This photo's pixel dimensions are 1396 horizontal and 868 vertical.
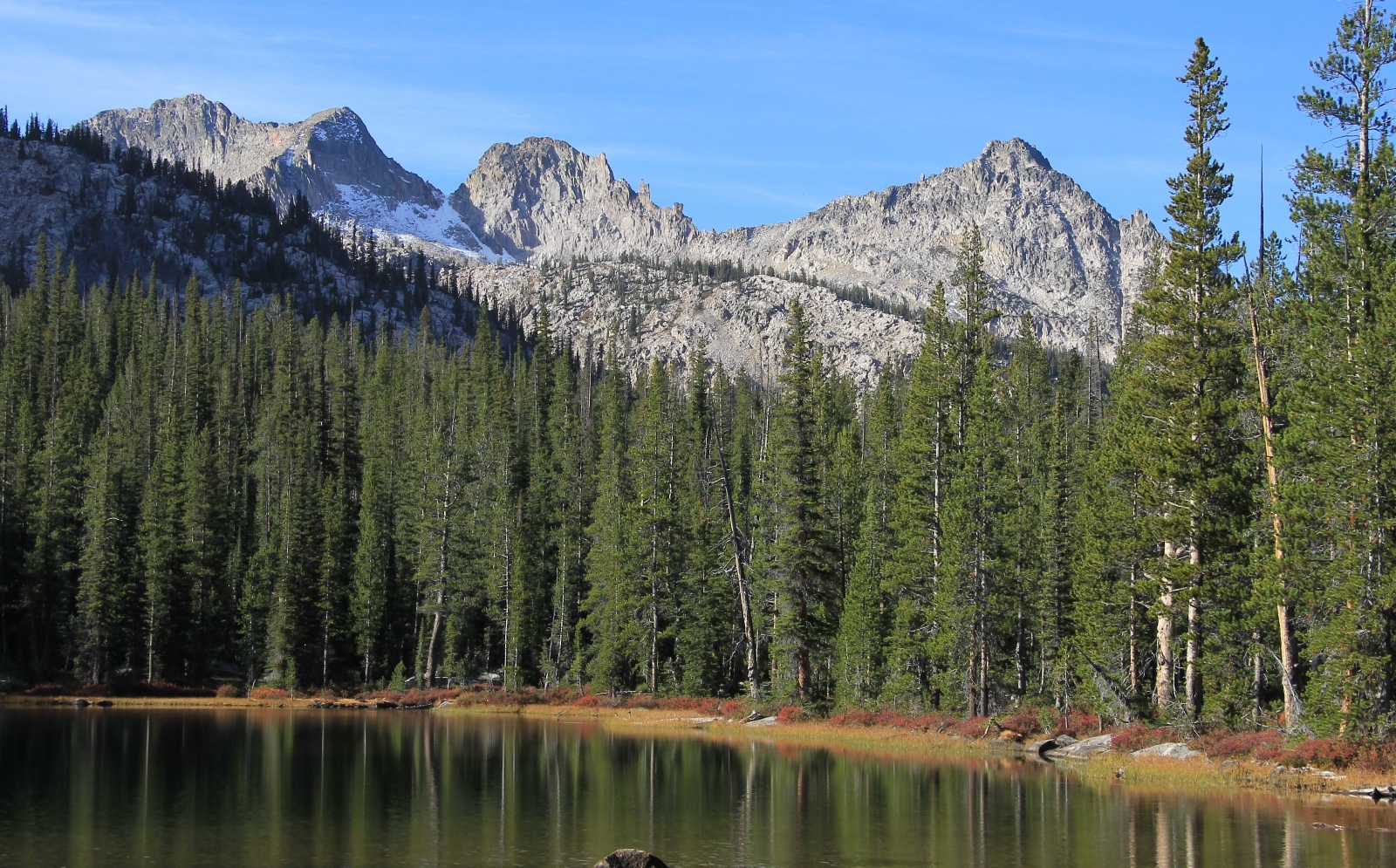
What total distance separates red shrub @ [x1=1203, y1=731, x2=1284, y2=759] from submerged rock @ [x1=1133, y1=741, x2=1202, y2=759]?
0.60 meters

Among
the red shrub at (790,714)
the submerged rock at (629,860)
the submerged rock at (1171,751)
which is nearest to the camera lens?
the submerged rock at (629,860)

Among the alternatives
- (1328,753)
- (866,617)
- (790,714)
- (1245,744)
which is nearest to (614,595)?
(790,714)

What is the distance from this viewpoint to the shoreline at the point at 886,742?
31.1 meters

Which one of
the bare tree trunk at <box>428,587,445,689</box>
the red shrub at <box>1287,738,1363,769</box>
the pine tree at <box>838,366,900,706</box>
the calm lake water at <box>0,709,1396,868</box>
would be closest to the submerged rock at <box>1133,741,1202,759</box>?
the calm lake water at <box>0,709,1396,868</box>

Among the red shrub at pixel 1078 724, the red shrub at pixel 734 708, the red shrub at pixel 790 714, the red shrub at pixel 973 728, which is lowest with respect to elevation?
the red shrub at pixel 734 708

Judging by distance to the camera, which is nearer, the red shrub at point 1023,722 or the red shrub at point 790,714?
the red shrub at point 1023,722

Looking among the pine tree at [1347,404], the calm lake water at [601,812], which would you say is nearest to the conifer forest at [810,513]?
the pine tree at [1347,404]

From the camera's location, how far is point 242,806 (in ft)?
96.5

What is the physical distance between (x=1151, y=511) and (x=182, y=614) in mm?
65269

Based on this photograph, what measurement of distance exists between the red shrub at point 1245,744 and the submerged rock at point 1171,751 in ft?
1.96

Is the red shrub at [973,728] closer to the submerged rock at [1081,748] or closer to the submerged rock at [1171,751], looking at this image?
the submerged rock at [1081,748]

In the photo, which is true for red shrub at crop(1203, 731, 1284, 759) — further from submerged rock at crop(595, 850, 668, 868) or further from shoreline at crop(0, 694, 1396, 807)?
submerged rock at crop(595, 850, 668, 868)

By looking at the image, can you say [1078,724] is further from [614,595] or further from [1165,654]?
[614,595]

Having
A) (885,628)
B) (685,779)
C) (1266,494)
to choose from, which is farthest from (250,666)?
(1266,494)
